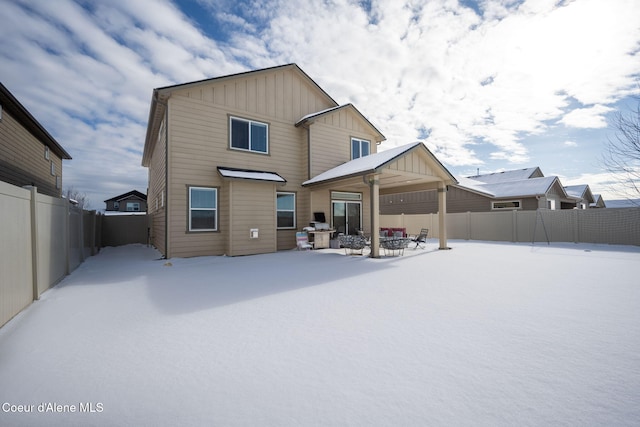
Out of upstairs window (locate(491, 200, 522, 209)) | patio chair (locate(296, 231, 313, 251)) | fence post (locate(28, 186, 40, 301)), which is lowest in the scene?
patio chair (locate(296, 231, 313, 251))

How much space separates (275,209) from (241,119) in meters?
3.96

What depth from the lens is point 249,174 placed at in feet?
36.4

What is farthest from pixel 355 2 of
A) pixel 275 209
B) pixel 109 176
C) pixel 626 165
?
pixel 109 176

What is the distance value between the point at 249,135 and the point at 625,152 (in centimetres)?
1367

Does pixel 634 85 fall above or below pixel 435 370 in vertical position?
above

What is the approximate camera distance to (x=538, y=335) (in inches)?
130

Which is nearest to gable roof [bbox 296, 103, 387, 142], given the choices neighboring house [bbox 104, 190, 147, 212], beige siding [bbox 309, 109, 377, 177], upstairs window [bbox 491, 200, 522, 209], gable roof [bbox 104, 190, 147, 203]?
beige siding [bbox 309, 109, 377, 177]

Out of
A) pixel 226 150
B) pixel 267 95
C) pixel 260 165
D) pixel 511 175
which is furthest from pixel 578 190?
pixel 226 150

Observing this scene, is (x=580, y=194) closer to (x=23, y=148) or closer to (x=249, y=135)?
(x=249, y=135)

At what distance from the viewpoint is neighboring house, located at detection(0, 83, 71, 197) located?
8773mm

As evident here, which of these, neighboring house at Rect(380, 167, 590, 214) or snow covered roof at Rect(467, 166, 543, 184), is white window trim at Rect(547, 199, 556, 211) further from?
snow covered roof at Rect(467, 166, 543, 184)

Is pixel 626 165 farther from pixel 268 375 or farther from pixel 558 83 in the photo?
pixel 268 375

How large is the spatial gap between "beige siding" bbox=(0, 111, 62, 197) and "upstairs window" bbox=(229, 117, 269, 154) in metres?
6.87

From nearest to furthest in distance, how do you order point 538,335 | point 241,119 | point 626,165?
1. point 538,335
2. point 626,165
3. point 241,119
